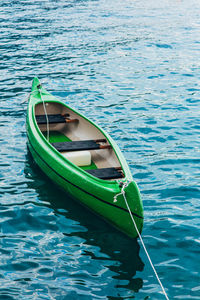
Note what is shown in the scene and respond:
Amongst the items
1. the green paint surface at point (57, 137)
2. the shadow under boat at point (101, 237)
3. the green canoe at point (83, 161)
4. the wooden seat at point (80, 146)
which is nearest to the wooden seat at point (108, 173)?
the green canoe at point (83, 161)

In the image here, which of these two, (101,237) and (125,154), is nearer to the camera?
(101,237)

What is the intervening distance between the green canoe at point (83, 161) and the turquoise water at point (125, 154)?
0.47 metres

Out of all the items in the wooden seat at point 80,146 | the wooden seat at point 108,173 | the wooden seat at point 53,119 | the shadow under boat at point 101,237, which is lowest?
the shadow under boat at point 101,237

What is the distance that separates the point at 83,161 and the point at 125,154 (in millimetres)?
1872

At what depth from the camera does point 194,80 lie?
61.9 ft

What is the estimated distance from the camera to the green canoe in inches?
330

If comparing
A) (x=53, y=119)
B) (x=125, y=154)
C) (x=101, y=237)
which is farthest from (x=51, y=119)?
(x=101, y=237)

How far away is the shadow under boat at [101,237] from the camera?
7.73 meters

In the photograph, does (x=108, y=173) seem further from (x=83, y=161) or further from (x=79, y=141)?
(x=79, y=141)

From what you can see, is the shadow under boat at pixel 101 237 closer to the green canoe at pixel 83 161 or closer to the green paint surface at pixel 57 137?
the green canoe at pixel 83 161

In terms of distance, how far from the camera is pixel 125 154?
12227 millimetres

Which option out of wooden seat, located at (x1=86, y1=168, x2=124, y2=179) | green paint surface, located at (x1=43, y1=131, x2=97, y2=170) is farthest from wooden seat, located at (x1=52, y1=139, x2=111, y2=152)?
green paint surface, located at (x1=43, y1=131, x2=97, y2=170)

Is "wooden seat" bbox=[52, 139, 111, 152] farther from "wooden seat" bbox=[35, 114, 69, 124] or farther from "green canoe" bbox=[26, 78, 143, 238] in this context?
"wooden seat" bbox=[35, 114, 69, 124]

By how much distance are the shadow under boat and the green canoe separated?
0.22 metres
